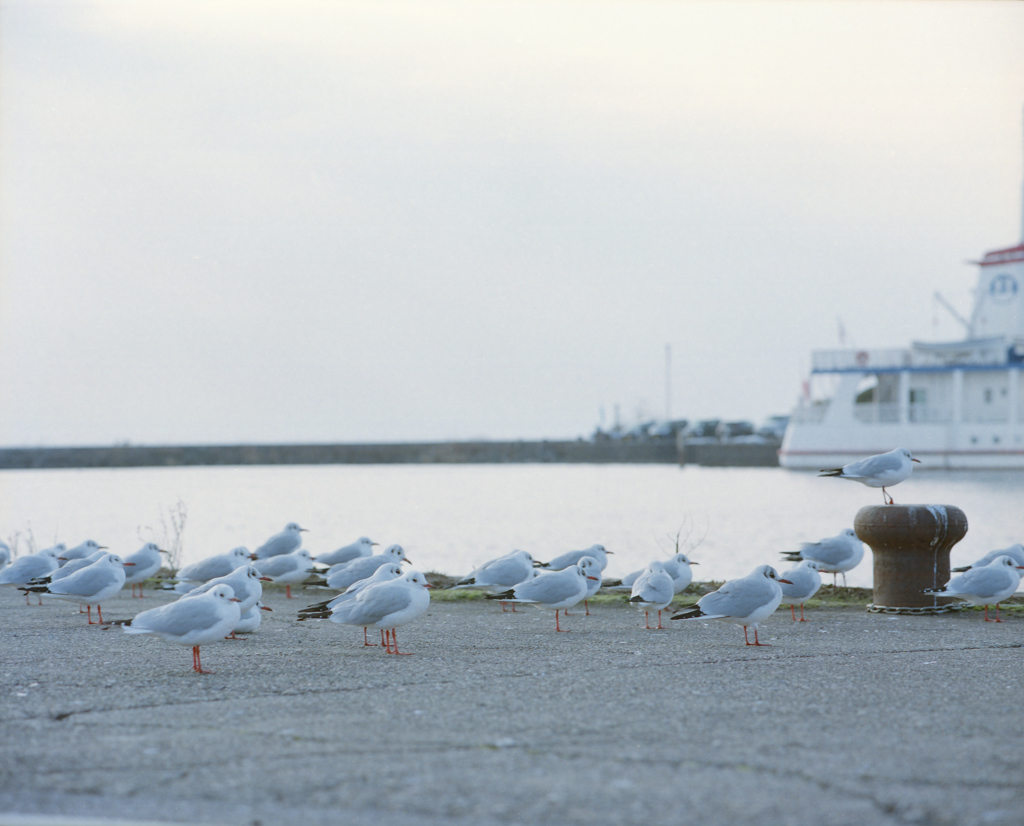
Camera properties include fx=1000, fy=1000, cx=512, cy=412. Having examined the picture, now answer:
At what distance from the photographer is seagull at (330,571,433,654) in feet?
22.3

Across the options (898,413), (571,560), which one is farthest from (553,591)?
(898,413)

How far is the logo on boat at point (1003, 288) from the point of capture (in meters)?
51.8

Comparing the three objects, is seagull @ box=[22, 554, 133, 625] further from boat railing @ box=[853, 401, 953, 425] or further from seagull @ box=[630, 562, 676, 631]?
boat railing @ box=[853, 401, 953, 425]

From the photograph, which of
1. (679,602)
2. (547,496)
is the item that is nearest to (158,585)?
(679,602)

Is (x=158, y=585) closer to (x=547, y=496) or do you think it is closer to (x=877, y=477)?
(x=877, y=477)

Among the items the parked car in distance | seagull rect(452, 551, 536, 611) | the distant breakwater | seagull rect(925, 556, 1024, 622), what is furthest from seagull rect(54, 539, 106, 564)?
the parked car in distance

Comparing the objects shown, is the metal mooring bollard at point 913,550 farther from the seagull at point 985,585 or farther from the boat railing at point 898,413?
the boat railing at point 898,413

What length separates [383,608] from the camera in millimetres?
6805

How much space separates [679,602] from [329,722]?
489 cm

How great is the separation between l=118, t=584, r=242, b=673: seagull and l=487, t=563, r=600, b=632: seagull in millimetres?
2541

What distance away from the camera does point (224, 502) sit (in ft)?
124

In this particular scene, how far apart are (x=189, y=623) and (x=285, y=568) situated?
410 cm

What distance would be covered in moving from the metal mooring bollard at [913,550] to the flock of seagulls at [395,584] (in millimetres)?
282

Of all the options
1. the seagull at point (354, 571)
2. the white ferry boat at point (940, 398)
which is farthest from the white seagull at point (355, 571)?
the white ferry boat at point (940, 398)
